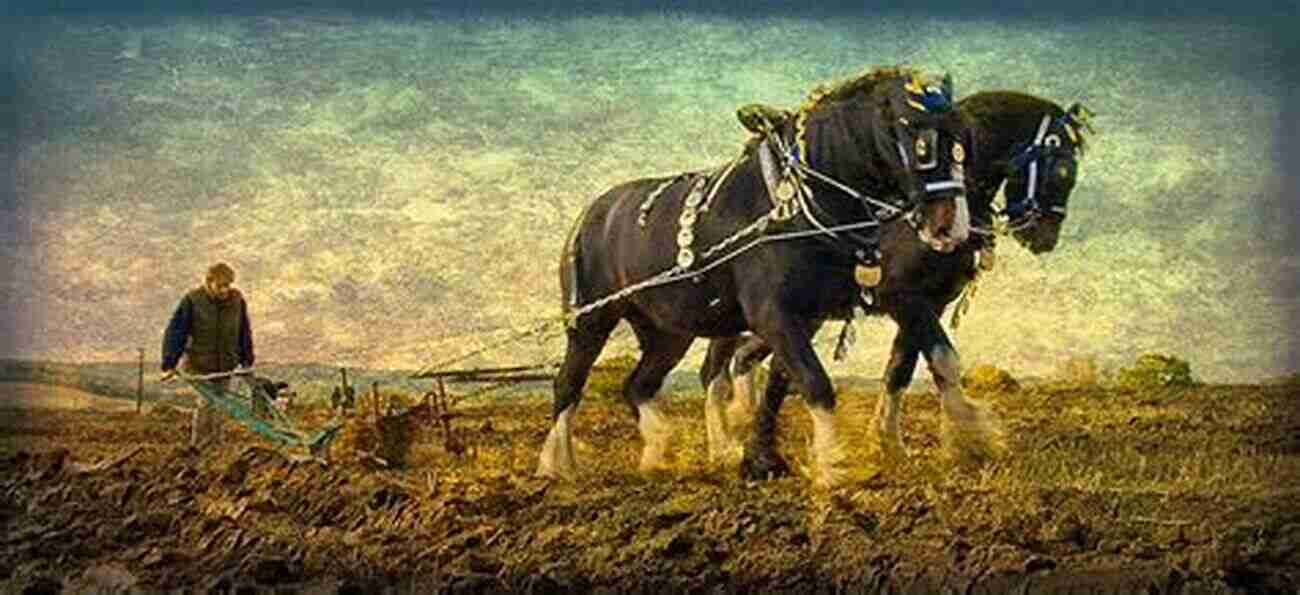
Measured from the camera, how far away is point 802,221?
1164 cm

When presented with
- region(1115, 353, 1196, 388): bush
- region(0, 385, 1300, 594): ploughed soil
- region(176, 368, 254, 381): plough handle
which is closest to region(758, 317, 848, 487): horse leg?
region(0, 385, 1300, 594): ploughed soil

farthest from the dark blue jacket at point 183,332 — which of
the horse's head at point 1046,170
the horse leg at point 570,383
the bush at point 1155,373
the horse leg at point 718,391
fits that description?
the bush at point 1155,373

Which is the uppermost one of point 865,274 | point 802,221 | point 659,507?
point 802,221

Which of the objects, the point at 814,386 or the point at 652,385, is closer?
the point at 814,386

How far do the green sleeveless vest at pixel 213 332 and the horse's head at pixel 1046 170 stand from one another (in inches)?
119

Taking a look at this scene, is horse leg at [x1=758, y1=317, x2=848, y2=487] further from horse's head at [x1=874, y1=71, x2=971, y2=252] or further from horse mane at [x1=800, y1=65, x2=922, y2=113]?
horse mane at [x1=800, y1=65, x2=922, y2=113]

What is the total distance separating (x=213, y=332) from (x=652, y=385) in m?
1.72

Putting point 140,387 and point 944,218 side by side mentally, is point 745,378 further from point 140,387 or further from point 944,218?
point 140,387

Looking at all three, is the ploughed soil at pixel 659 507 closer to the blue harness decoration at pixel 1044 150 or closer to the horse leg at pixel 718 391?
the horse leg at pixel 718 391

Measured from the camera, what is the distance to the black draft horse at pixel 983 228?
39.9ft

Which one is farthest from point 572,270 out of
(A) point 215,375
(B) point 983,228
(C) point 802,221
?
(B) point 983,228

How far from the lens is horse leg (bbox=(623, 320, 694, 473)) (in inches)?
487

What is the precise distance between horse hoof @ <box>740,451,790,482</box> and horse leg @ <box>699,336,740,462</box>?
25 centimetres

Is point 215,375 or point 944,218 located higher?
point 944,218
